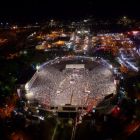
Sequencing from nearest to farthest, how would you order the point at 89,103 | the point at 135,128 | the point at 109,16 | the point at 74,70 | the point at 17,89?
the point at 135,128, the point at 89,103, the point at 17,89, the point at 74,70, the point at 109,16

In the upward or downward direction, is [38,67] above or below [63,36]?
below

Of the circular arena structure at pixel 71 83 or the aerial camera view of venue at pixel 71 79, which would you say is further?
the circular arena structure at pixel 71 83

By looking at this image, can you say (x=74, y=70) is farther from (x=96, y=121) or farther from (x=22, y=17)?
(x=22, y=17)

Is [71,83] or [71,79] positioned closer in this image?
[71,83]

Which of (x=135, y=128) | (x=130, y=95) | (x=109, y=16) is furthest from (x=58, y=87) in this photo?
(x=109, y=16)

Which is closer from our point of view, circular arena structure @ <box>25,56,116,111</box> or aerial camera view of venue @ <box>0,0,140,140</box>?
aerial camera view of venue @ <box>0,0,140,140</box>
